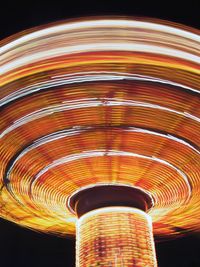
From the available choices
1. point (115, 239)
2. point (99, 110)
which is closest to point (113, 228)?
point (115, 239)

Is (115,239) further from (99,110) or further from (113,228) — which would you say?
(99,110)

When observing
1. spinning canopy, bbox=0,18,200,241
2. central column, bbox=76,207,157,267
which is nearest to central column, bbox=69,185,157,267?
central column, bbox=76,207,157,267

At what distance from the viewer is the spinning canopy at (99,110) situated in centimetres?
387

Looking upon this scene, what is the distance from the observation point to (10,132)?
457cm

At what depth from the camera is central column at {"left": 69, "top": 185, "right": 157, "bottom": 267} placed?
4.89 metres

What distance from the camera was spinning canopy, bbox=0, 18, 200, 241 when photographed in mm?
3865

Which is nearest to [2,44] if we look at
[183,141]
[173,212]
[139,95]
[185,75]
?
[139,95]

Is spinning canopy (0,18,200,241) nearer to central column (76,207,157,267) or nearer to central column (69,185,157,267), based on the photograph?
central column (69,185,157,267)

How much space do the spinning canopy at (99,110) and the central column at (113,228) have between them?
161 millimetres

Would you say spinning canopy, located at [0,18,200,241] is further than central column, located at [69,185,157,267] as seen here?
No

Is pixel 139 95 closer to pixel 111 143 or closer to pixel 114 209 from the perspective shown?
pixel 111 143

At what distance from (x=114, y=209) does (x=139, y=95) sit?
1.72 meters

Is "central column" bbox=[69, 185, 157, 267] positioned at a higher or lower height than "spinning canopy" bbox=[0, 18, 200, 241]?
lower

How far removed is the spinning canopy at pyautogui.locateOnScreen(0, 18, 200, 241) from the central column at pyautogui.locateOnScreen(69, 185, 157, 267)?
161 millimetres
